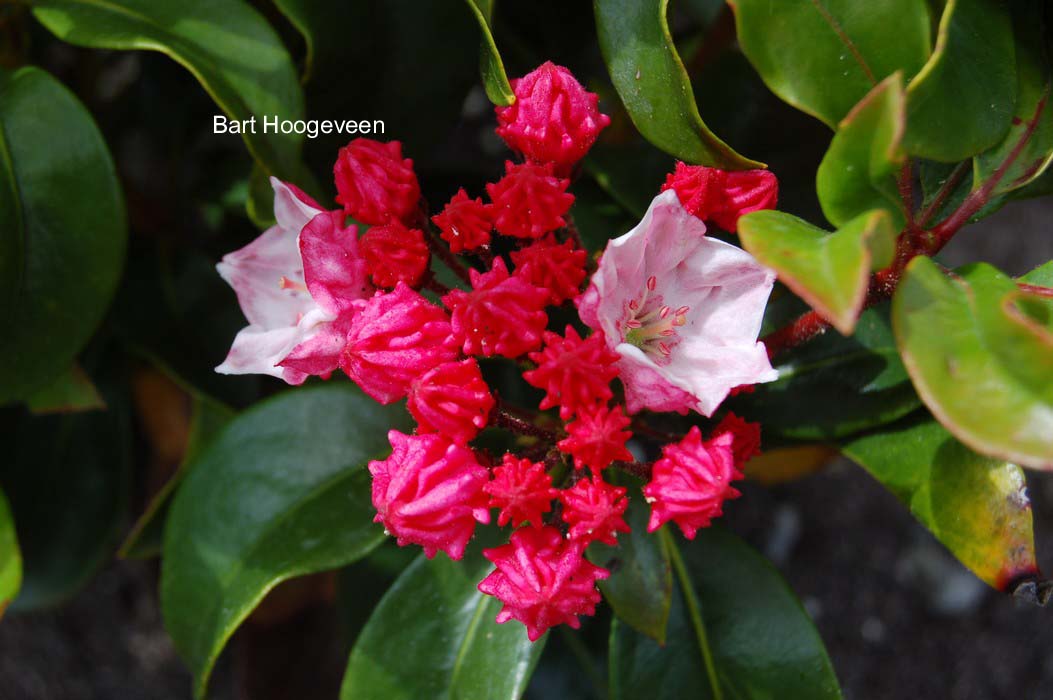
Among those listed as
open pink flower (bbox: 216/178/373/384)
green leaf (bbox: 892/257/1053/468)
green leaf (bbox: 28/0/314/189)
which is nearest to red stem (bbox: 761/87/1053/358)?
green leaf (bbox: 892/257/1053/468)

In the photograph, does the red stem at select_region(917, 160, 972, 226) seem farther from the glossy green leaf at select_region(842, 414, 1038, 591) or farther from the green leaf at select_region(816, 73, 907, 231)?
the glossy green leaf at select_region(842, 414, 1038, 591)

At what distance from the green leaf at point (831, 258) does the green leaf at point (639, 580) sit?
0.41 m

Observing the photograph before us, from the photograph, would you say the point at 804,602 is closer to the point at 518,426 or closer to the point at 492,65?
the point at 518,426

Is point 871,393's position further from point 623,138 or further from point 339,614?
point 339,614

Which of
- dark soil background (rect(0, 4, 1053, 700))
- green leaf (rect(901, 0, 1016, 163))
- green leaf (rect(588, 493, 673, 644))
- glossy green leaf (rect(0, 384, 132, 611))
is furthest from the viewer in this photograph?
dark soil background (rect(0, 4, 1053, 700))

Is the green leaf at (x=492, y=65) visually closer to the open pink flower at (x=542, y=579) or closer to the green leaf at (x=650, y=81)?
the green leaf at (x=650, y=81)

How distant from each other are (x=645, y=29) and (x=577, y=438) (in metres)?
0.36

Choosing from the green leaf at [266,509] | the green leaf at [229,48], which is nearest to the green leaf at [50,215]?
the green leaf at [229,48]

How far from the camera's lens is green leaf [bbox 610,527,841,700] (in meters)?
1.06

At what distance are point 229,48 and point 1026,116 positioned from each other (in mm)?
753

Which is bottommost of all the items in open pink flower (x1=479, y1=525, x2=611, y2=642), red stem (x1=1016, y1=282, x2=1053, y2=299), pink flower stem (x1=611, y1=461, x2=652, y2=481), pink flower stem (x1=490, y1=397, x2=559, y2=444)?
open pink flower (x1=479, y1=525, x2=611, y2=642)

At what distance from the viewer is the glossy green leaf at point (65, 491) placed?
153cm

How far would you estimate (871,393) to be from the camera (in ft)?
3.41

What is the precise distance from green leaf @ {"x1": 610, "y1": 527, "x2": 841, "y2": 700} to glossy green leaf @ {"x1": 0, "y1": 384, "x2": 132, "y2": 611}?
3.00 ft
